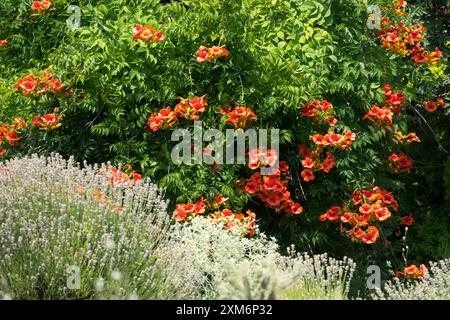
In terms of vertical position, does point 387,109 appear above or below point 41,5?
below

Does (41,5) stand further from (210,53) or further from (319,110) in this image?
(319,110)

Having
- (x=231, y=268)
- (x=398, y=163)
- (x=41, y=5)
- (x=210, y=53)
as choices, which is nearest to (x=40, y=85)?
(x=41, y=5)

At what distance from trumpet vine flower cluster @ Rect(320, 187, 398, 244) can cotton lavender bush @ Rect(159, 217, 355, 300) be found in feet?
1.84

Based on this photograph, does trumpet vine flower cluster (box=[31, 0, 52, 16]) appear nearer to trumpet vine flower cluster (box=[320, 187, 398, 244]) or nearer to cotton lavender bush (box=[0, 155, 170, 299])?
cotton lavender bush (box=[0, 155, 170, 299])

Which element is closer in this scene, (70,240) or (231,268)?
(231,268)

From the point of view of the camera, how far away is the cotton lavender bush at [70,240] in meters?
3.91

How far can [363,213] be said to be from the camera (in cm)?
516

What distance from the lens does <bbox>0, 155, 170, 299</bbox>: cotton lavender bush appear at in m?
3.91

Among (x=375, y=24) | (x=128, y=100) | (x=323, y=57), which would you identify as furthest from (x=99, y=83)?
(x=375, y=24)

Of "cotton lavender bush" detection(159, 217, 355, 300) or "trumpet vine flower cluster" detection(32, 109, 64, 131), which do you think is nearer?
"cotton lavender bush" detection(159, 217, 355, 300)

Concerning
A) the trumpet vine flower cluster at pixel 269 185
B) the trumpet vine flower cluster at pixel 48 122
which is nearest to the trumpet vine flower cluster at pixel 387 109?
the trumpet vine flower cluster at pixel 269 185

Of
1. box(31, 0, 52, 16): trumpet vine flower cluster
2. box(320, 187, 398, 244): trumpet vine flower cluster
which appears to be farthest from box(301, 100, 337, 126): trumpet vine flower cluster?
box(31, 0, 52, 16): trumpet vine flower cluster

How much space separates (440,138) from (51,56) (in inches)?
141

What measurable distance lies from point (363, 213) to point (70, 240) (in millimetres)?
2046
